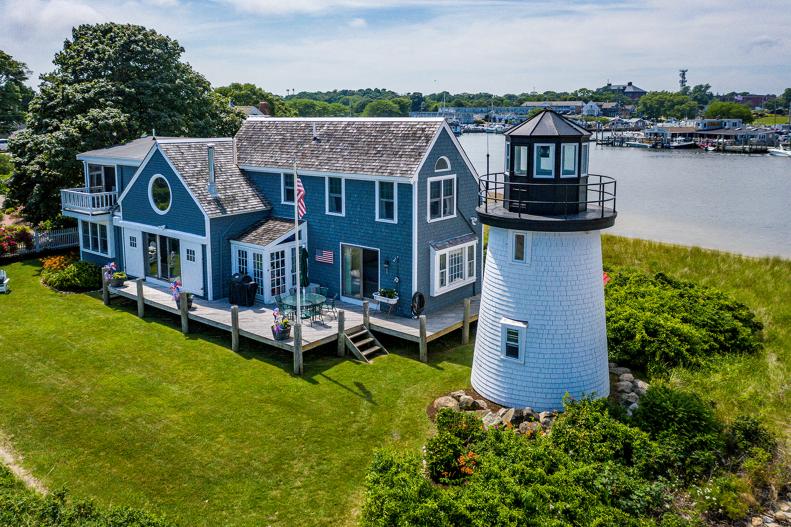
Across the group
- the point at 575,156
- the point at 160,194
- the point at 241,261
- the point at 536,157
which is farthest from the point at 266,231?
the point at 575,156

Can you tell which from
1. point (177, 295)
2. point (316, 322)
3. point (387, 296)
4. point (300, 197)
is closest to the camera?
point (300, 197)

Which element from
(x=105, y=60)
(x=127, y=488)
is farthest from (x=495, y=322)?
(x=105, y=60)

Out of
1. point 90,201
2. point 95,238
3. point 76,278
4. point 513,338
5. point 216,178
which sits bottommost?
point 76,278

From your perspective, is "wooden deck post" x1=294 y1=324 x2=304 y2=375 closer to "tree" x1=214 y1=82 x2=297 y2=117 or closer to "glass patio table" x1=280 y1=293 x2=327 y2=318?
"glass patio table" x1=280 y1=293 x2=327 y2=318

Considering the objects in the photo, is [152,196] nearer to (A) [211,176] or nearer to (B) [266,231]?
(A) [211,176]

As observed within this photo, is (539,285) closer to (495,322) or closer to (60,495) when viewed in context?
(495,322)

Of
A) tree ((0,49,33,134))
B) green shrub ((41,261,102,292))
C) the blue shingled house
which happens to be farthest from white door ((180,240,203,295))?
tree ((0,49,33,134))

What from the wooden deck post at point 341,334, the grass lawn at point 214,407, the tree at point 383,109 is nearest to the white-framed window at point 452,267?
the grass lawn at point 214,407
